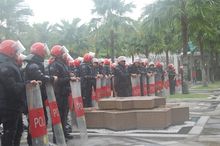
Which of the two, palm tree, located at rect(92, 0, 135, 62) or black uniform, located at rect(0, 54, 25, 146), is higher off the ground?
palm tree, located at rect(92, 0, 135, 62)

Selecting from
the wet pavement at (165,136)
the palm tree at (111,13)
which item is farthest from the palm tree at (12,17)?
the wet pavement at (165,136)

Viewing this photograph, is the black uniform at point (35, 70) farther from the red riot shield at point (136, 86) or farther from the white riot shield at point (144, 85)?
the white riot shield at point (144, 85)

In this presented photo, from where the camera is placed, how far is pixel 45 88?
362 inches

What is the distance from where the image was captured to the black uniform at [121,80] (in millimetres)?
16359

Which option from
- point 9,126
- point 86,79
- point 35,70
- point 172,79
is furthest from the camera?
point 172,79

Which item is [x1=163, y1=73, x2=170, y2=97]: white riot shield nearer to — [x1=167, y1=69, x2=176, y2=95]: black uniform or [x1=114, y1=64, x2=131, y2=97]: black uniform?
[x1=167, y1=69, x2=176, y2=95]: black uniform

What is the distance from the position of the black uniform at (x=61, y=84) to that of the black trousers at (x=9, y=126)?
8.55ft

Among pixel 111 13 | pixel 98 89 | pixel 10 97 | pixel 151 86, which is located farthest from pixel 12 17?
pixel 10 97

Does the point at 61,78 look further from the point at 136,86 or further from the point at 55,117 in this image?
the point at 136,86

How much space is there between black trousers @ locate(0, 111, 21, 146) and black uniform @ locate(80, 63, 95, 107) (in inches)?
306

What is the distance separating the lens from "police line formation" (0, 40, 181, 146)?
25.2 ft

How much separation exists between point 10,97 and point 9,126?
0.43 meters

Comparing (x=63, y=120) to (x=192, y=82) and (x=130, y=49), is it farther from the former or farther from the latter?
(x=130, y=49)

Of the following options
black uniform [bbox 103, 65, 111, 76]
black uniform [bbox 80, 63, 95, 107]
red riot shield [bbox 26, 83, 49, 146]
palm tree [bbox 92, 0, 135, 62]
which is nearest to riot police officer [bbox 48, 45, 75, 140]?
red riot shield [bbox 26, 83, 49, 146]
